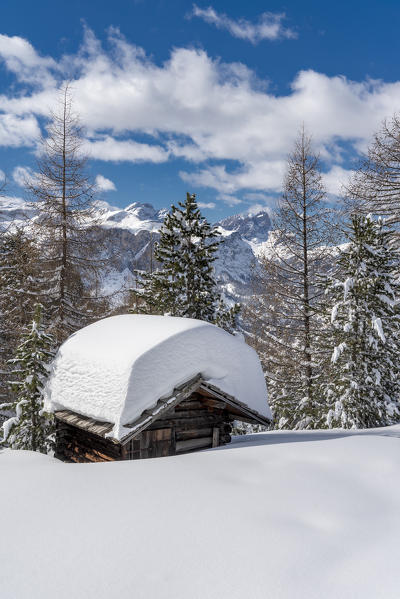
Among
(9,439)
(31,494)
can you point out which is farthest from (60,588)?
(9,439)

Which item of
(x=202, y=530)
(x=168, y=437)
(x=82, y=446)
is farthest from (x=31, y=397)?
(x=202, y=530)

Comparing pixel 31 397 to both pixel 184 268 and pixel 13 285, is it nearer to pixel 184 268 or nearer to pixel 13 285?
pixel 184 268

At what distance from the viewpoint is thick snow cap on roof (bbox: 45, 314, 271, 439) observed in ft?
23.2

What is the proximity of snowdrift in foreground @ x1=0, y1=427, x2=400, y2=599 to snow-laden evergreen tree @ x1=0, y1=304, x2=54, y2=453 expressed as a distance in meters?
4.19

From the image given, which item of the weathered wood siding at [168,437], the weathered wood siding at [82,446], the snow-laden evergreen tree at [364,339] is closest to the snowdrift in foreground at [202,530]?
the weathered wood siding at [168,437]

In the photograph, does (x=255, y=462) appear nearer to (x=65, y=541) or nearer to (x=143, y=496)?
(x=143, y=496)

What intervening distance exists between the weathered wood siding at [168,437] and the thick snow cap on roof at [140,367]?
0.87m

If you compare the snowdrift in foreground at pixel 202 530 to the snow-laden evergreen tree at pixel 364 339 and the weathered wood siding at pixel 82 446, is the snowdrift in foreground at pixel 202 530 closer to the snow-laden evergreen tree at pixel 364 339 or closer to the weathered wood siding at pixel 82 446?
the weathered wood siding at pixel 82 446

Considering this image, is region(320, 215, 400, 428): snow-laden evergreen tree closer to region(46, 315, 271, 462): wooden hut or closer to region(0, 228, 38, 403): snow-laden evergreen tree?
region(46, 315, 271, 462): wooden hut

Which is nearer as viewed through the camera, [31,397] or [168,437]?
[168,437]

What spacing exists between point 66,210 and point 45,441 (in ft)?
30.4

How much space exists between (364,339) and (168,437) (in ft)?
23.2

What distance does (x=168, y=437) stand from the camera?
320 inches

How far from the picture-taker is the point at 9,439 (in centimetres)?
981
